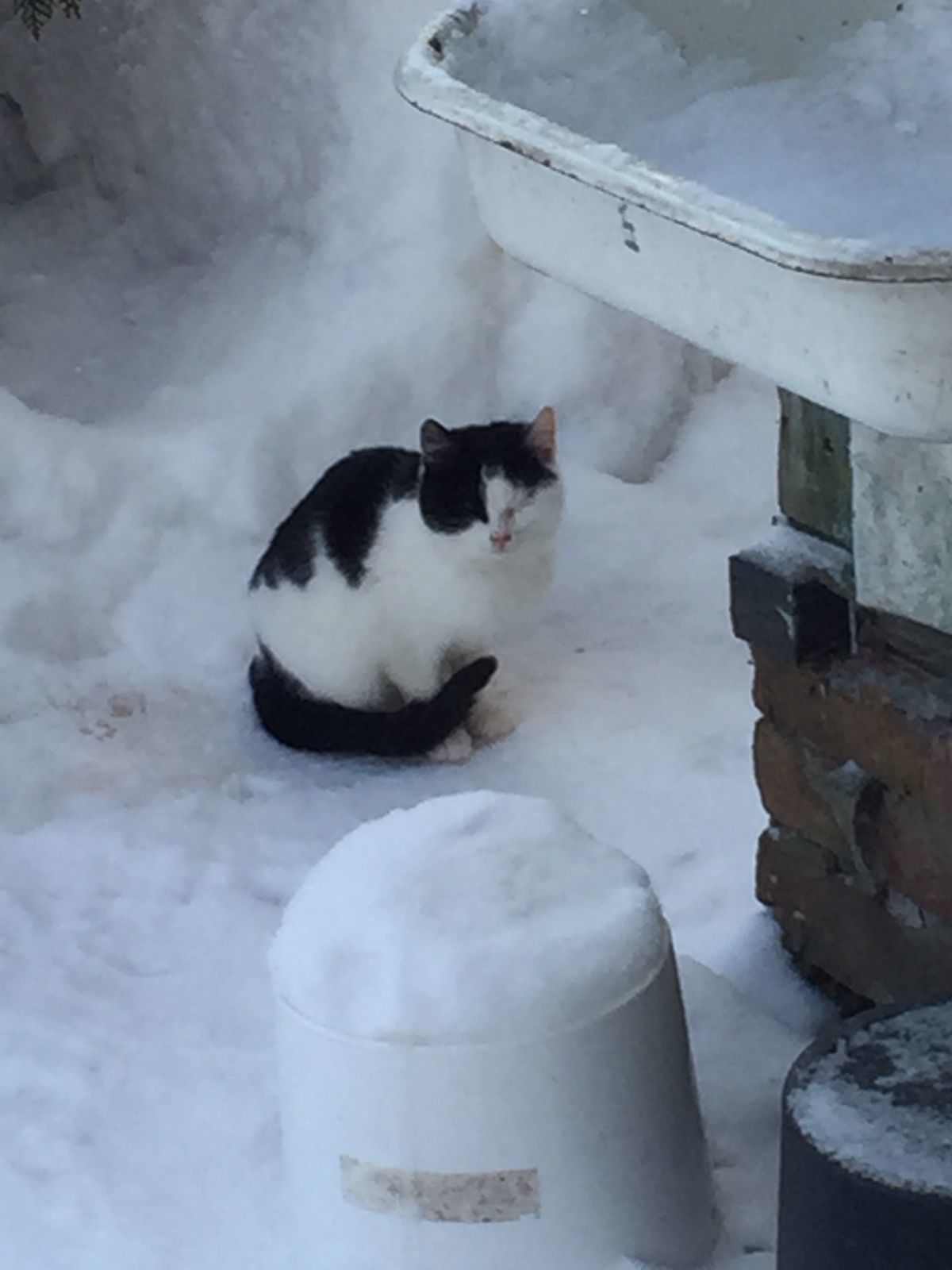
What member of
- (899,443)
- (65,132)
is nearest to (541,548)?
(899,443)

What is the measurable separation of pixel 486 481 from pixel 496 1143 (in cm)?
101

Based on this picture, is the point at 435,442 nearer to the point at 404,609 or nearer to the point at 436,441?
the point at 436,441

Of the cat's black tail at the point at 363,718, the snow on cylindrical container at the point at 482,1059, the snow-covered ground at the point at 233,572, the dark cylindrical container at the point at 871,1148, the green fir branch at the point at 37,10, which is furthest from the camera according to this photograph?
the green fir branch at the point at 37,10

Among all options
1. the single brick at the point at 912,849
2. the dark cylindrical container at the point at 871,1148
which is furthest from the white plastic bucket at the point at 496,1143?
the single brick at the point at 912,849

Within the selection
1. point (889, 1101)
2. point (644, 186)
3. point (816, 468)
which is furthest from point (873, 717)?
point (644, 186)

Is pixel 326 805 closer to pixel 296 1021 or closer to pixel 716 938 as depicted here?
pixel 716 938

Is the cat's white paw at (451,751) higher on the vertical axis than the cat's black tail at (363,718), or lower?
lower

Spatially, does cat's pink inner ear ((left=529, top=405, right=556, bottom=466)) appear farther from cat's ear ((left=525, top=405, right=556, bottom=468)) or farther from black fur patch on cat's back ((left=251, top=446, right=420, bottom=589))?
black fur patch on cat's back ((left=251, top=446, right=420, bottom=589))

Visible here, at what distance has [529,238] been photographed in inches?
46.9

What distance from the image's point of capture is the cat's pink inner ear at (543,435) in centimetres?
220

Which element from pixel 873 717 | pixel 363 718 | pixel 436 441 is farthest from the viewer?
pixel 363 718

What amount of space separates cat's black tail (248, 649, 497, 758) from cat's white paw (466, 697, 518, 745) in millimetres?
27

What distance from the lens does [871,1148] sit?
46.1 inches

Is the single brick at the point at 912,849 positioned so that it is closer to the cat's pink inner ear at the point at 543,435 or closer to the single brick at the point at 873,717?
the single brick at the point at 873,717
